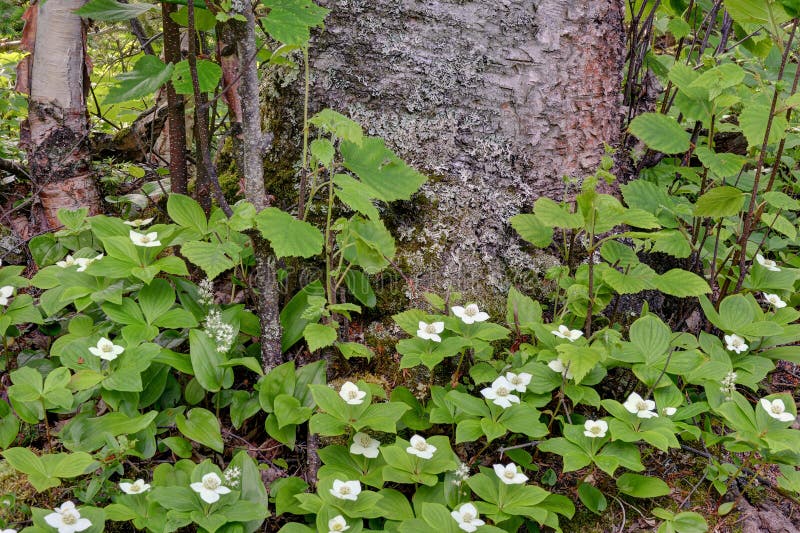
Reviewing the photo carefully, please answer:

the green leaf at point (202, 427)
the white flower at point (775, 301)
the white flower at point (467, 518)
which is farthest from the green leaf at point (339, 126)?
the white flower at point (775, 301)

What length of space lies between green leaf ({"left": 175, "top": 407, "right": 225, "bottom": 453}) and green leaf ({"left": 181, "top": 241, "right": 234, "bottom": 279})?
0.52 metres

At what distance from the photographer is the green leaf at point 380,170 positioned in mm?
2305

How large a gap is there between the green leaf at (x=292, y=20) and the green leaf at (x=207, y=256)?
2.54 ft

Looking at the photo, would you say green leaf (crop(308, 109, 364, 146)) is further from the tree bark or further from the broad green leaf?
the broad green leaf

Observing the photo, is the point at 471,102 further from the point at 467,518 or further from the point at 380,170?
the point at 467,518

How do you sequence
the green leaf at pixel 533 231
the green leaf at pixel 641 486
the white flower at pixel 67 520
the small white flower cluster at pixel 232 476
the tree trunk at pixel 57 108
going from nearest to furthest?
1. the white flower at pixel 67 520
2. the small white flower cluster at pixel 232 476
3. the green leaf at pixel 641 486
4. the green leaf at pixel 533 231
5. the tree trunk at pixel 57 108

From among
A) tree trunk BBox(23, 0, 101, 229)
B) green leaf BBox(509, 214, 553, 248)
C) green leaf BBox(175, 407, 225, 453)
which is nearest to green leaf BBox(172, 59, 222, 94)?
tree trunk BBox(23, 0, 101, 229)

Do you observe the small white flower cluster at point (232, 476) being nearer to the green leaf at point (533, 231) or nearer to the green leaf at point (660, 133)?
the green leaf at point (533, 231)

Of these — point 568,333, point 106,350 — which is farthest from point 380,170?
point 106,350

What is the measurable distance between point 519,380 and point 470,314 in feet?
1.01

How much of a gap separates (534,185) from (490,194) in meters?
0.22

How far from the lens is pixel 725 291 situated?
2605 millimetres

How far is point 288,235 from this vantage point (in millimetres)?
2031

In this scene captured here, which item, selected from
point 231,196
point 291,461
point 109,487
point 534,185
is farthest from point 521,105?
point 109,487
